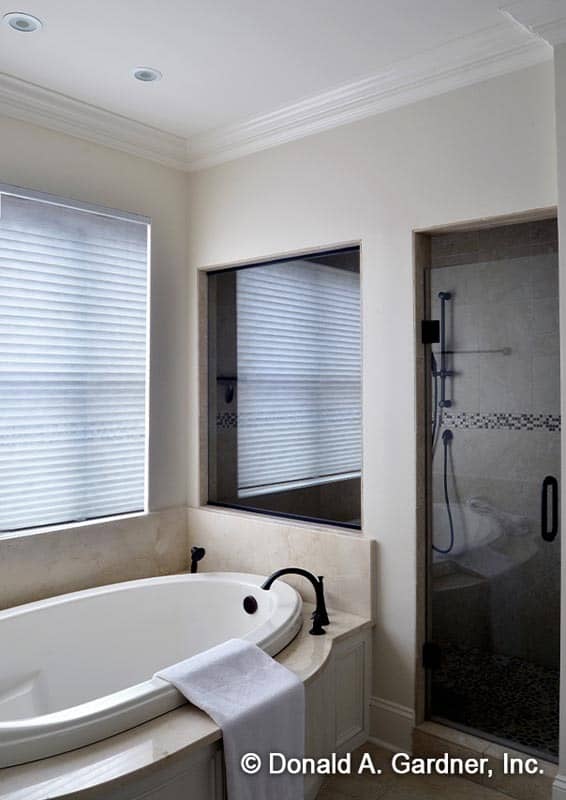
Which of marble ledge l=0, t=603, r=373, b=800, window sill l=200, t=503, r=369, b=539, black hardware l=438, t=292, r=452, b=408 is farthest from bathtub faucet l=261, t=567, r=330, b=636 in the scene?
black hardware l=438, t=292, r=452, b=408

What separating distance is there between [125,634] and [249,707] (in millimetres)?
1111

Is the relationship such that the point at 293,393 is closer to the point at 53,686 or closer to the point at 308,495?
the point at 308,495

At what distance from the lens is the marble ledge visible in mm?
1548

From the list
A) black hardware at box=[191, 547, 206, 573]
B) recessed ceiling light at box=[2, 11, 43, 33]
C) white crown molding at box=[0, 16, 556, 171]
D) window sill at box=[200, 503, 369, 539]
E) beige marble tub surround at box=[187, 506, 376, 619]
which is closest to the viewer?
recessed ceiling light at box=[2, 11, 43, 33]

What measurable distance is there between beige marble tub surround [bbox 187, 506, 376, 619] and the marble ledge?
1025mm

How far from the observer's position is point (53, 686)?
2.55 meters

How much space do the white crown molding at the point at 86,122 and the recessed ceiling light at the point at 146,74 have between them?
0.38 m

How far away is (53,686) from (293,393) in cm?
164

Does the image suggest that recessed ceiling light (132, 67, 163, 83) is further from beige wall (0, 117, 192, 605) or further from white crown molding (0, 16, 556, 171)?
beige wall (0, 117, 192, 605)

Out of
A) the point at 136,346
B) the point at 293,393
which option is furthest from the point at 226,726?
the point at 136,346

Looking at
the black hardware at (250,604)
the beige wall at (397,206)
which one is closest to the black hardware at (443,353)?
the beige wall at (397,206)

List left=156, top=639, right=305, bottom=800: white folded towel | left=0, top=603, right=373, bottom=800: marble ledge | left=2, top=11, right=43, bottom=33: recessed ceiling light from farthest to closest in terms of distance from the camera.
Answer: left=2, top=11, right=43, bottom=33: recessed ceiling light < left=156, top=639, right=305, bottom=800: white folded towel < left=0, top=603, right=373, bottom=800: marble ledge

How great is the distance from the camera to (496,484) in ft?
8.16

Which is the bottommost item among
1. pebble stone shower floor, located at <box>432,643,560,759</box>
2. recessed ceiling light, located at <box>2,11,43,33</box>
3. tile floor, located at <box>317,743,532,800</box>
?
tile floor, located at <box>317,743,532,800</box>
